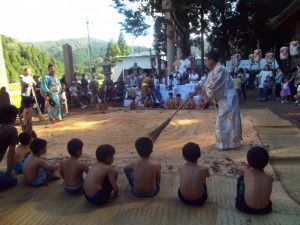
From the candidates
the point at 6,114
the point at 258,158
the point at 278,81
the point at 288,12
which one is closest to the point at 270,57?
the point at 278,81

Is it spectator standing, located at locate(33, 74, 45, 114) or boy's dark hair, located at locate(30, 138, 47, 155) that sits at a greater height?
spectator standing, located at locate(33, 74, 45, 114)

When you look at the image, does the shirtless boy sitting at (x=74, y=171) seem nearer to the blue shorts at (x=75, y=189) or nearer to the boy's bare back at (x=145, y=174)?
the blue shorts at (x=75, y=189)

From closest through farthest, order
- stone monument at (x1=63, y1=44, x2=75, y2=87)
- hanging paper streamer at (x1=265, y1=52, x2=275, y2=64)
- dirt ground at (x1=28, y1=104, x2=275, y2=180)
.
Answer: dirt ground at (x1=28, y1=104, x2=275, y2=180) → stone monument at (x1=63, y1=44, x2=75, y2=87) → hanging paper streamer at (x1=265, y1=52, x2=275, y2=64)

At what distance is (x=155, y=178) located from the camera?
2836 millimetres

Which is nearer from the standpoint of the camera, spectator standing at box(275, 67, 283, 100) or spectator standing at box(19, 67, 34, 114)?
spectator standing at box(19, 67, 34, 114)

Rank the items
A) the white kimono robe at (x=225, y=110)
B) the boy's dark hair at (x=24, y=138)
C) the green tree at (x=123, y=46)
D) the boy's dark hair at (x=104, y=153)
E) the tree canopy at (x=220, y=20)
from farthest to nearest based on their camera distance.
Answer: the green tree at (x=123, y=46)
the tree canopy at (x=220, y=20)
the white kimono robe at (x=225, y=110)
the boy's dark hair at (x=24, y=138)
the boy's dark hair at (x=104, y=153)

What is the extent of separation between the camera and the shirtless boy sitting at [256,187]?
240cm

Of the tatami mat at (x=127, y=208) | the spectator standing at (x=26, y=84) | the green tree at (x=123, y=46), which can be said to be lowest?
the tatami mat at (x=127, y=208)

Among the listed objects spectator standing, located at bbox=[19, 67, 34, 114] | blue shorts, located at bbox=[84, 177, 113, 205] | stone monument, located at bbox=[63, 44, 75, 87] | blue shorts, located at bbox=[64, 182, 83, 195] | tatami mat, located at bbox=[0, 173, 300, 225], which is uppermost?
stone monument, located at bbox=[63, 44, 75, 87]

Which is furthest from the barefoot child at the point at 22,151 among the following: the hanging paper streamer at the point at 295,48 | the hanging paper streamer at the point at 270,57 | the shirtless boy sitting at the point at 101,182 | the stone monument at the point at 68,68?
the hanging paper streamer at the point at 270,57

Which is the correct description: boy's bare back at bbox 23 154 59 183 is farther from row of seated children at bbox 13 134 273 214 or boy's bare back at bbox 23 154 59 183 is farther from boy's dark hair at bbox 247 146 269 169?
boy's dark hair at bbox 247 146 269 169

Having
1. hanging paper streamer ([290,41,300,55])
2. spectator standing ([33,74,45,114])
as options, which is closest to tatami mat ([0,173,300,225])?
spectator standing ([33,74,45,114])

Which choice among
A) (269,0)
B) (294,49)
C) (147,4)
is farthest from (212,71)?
(269,0)

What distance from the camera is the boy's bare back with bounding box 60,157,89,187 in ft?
9.74
